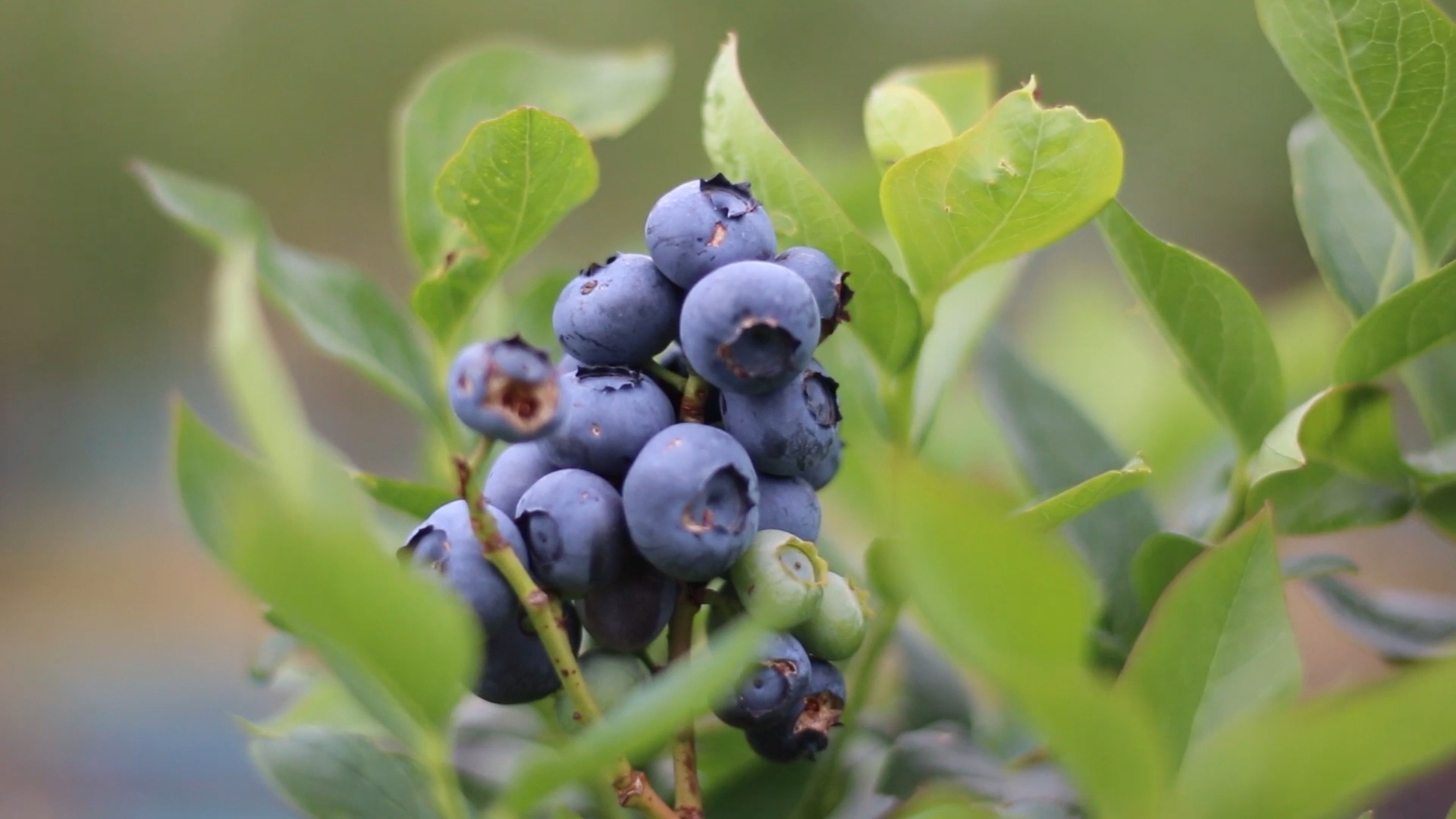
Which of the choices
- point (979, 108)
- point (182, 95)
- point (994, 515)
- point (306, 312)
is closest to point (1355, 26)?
point (979, 108)

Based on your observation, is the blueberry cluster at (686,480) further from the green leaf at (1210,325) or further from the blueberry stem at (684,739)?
the green leaf at (1210,325)

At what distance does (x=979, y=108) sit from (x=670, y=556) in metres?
0.37

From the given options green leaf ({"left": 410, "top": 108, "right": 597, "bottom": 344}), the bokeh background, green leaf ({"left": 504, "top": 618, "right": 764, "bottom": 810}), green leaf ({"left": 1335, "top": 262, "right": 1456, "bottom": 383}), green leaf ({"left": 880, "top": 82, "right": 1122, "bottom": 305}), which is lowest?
green leaf ({"left": 504, "top": 618, "right": 764, "bottom": 810})

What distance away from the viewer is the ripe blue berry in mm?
314

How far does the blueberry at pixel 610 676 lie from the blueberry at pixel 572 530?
0.03 meters

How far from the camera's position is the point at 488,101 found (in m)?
0.62

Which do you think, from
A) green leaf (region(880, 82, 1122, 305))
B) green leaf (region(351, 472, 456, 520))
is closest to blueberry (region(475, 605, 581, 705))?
green leaf (region(351, 472, 456, 520))

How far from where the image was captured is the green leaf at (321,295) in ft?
1.87

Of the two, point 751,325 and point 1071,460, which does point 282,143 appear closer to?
point 1071,460

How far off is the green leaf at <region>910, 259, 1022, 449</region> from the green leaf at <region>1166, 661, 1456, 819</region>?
0.92ft

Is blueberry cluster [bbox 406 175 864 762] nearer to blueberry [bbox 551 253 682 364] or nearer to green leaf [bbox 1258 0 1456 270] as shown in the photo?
blueberry [bbox 551 253 682 364]

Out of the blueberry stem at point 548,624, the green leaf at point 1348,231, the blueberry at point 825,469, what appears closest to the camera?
the blueberry stem at point 548,624

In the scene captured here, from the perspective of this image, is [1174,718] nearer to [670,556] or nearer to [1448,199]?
[670,556]

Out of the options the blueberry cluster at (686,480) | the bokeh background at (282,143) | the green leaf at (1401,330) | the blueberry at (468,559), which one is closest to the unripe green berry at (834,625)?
the blueberry cluster at (686,480)
